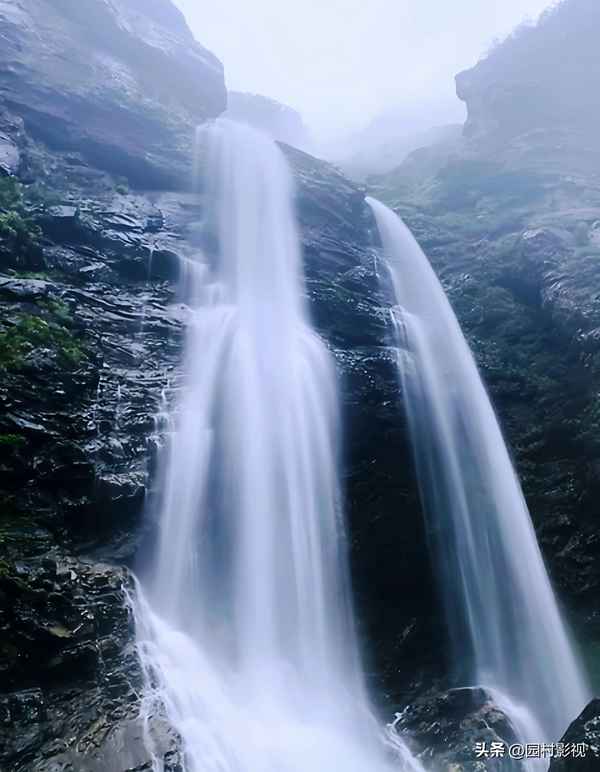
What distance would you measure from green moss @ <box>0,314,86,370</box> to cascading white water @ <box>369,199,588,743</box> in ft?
25.2

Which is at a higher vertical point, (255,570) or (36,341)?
(36,341)

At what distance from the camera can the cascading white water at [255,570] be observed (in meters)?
7.93

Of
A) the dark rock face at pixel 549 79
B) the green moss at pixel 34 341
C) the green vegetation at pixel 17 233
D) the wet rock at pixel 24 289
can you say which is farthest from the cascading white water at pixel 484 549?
the dark rock face at pixel 549 79

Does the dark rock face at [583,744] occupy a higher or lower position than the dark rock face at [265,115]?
lower

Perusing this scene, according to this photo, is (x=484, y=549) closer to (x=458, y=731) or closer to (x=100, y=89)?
(x=458, y=731)

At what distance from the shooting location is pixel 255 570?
10.1m

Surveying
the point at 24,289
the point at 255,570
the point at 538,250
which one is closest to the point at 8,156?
the point at 24,289

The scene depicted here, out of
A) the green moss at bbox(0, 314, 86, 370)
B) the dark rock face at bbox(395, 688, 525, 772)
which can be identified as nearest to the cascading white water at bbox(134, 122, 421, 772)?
the dark rock face at bbox(395, 688, 525, 772)

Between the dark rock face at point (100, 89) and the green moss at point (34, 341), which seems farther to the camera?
the dark rock face at point (100, 89)

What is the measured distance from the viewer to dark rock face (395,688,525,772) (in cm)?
838

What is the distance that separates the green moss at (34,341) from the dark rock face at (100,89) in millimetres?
7610

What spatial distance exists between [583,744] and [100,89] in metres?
24.4

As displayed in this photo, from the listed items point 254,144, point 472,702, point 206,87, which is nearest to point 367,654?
point 472,702

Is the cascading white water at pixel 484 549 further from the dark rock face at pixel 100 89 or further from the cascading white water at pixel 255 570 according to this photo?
the dark rock face at pixel 100 89
